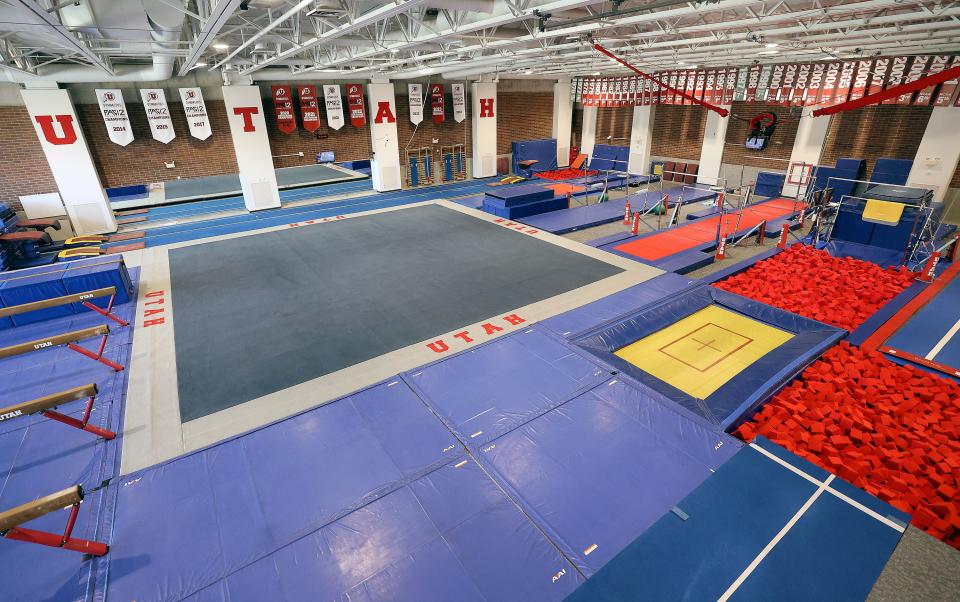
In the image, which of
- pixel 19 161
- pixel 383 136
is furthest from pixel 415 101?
pixel 19 161

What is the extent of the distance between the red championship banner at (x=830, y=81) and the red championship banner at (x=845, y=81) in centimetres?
7

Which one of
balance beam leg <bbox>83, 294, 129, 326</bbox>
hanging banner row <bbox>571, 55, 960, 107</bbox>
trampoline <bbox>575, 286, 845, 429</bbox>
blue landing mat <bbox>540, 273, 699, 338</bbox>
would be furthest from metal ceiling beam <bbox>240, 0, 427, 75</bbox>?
hanging banner row <bbox>571, 55, 960, 107</bbox>

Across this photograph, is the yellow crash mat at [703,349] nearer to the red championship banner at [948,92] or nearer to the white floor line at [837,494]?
the white floor line at [837,494]

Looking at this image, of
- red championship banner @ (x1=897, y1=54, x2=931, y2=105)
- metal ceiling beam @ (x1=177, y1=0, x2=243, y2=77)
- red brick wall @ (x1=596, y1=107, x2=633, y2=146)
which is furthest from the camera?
red brick wall @ (x1=596, y1=107, x2=633, y2=146)

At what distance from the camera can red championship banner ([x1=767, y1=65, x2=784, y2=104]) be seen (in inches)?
544

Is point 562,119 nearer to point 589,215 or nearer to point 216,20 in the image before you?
point 589,215

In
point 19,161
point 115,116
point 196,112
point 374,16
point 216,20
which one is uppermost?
point 374,16

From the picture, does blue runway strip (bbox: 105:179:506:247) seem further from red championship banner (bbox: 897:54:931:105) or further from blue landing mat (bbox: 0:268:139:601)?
red championship banner (bbox: 897:54:931:105)

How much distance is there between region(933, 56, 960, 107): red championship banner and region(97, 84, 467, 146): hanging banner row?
1587 cm

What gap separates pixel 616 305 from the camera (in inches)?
324

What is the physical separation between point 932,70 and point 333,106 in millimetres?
19321

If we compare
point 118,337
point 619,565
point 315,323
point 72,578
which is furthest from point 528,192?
point 72,578

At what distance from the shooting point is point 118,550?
3.96 meters

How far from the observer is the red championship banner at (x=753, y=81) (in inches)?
563
